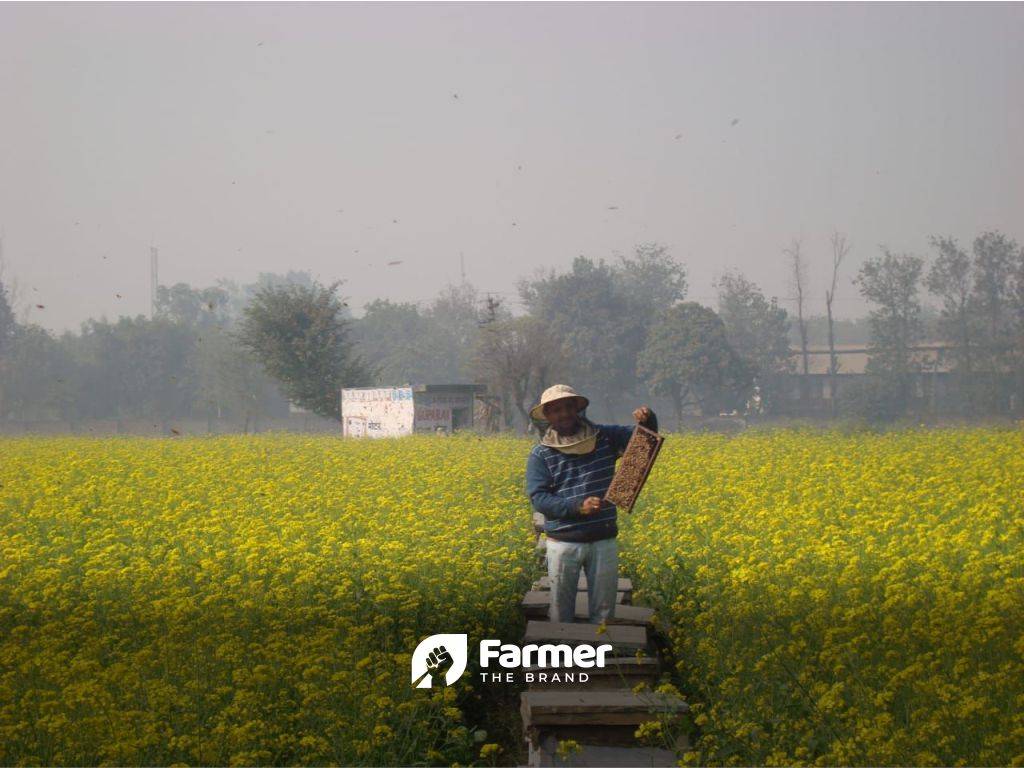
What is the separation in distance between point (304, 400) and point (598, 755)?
5057 cm

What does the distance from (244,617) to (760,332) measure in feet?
257

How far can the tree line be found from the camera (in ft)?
184

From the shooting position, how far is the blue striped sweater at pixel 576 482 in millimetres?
7551

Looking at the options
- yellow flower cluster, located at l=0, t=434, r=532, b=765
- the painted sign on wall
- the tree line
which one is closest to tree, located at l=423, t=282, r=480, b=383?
the tree line

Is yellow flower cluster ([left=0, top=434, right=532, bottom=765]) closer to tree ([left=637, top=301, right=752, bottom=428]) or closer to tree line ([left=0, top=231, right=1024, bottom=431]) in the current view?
tree line ([left=0, top=231, right=1024, bottom=431])

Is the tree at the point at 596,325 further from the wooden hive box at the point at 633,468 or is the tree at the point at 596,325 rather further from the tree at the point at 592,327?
the wooden hive box at the point at 633,468

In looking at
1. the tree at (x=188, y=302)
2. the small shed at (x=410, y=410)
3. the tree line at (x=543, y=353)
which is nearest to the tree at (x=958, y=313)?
the tree line at (x=543, y=353)

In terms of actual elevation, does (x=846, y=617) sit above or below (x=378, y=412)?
below

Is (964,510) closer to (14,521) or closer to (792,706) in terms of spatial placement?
(792,706)

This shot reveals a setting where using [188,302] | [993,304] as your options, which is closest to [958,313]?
[993,304]

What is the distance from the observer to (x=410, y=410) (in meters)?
40.8

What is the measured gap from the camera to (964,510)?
1166 cm

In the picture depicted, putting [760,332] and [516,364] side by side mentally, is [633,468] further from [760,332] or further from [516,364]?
[760,332]

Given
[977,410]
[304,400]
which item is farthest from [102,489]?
[977,410]
